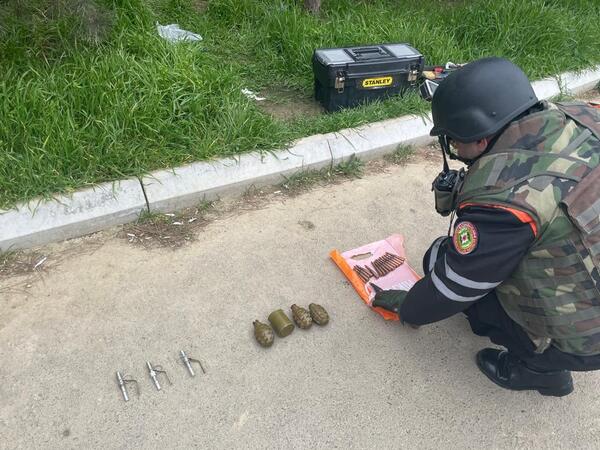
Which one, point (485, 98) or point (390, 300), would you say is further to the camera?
point (390, 300)

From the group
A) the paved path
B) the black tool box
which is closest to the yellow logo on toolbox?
the black tool box

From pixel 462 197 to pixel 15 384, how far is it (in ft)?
6.66

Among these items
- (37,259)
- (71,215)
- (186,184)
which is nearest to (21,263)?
(37,259)

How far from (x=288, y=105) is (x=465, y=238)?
8.98 feet

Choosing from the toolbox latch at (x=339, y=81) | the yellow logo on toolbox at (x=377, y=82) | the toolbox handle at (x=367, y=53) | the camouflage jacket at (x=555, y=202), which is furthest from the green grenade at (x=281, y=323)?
the toolbox handle at (x=367, y=53)

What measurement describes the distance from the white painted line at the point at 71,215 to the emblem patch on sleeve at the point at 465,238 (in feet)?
6.32

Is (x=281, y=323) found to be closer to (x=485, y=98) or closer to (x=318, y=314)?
(x=318, y=314)

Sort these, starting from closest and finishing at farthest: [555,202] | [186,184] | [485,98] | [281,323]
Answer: [555,202] → [485,98] → [281,323] → [186,184]

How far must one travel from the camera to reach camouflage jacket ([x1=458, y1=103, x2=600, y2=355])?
1688mm

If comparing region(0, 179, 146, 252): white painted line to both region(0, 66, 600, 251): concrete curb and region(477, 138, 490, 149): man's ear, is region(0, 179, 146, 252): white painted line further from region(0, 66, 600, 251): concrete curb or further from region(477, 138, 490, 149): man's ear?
region(477, 138, 490, 149): man's ear

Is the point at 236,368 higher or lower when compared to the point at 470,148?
lower

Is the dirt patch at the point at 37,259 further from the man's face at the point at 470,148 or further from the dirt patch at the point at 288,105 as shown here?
the man's face at the point at 470,148

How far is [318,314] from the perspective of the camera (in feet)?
8.46

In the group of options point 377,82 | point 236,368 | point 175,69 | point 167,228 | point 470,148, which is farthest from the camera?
point 377,82
